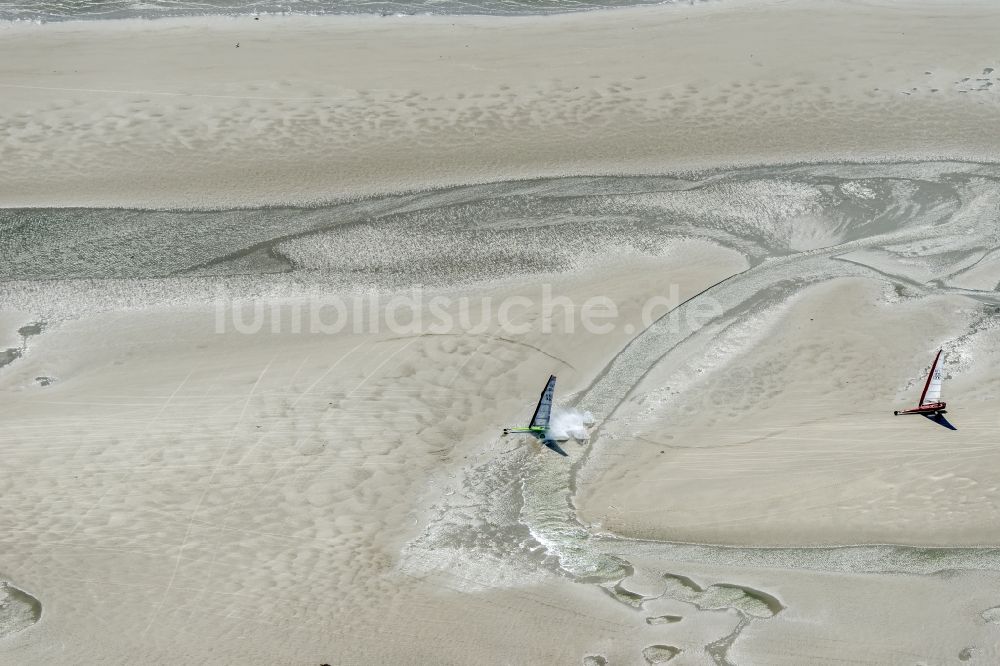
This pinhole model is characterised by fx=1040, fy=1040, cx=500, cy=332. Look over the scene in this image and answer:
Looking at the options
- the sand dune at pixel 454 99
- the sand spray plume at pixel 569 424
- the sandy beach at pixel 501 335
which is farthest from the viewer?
the sand dune at pixel 454 99

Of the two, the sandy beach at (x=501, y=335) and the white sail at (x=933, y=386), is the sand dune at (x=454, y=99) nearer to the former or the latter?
the sandy beach at (x=501, y=335)

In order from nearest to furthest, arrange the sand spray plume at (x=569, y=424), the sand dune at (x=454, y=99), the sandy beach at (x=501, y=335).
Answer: the sandy beach at (x=501, y=335) < the sand spray plume at (x=569, y=424) < the sand dune at (x=454, y=99)

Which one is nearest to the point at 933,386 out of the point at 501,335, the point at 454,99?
the point at 501,335

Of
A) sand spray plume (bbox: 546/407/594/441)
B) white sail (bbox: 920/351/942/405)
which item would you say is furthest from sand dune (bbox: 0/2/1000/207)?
white sail (bbox: 920/351/942/405)

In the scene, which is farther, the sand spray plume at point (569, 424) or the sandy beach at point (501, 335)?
the sand spray plume at point (569, 424)

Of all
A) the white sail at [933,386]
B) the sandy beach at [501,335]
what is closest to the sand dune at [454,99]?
the sandy beach at [501,335]

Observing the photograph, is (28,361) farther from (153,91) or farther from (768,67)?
(768,67)
